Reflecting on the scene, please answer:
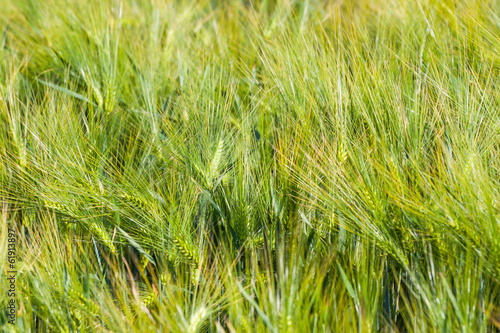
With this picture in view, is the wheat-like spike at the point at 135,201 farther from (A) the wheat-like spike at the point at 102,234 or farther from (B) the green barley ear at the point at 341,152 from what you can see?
(B) the green barley ear at the point at 341,152

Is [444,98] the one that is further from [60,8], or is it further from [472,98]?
[60,8]

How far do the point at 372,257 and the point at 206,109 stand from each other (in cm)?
41

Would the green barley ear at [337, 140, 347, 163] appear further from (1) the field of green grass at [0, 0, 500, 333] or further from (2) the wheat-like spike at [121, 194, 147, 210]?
(2) the wheat-like spike at [121, 194, 147, 210]

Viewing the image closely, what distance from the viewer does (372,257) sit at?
69 centimetres

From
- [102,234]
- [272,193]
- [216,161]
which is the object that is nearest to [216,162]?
[216,161]

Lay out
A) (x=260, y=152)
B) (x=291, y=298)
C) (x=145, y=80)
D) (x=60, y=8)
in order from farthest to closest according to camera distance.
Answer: (x=60, y=8) → (x=145, y=80) → (x=260, y=152) → (x=291, y=298)

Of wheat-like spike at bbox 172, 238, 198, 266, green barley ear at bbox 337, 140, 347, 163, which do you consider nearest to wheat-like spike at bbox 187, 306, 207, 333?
wheat-like spike at bbox 172, 238, 198, 266

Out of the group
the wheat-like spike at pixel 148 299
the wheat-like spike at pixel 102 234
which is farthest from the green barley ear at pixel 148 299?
the wheat-like spike at pixel 102 234

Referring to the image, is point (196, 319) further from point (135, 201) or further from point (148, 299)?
point (135, 201)

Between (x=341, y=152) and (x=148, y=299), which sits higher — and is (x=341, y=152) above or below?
above

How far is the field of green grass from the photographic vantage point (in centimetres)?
65

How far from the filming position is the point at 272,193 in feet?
2.46

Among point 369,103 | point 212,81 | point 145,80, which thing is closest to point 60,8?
point 145,80

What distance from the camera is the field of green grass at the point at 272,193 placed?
649mm
